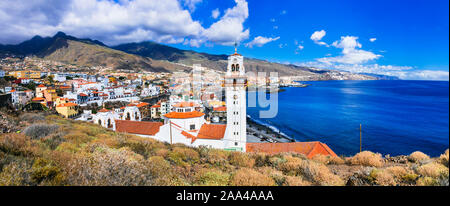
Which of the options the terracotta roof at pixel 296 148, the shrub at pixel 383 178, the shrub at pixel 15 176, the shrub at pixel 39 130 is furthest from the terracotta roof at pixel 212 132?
the shrub at pixel 15 176

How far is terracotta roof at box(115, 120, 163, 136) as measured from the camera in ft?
54.1

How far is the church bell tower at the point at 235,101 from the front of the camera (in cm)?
1354

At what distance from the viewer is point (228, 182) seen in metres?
3.89

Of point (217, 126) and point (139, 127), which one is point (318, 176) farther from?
point (139, 127)

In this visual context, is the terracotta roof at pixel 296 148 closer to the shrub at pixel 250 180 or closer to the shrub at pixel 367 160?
the shrub at pixel 367 160

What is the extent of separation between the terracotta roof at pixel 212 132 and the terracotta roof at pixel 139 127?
3.87m

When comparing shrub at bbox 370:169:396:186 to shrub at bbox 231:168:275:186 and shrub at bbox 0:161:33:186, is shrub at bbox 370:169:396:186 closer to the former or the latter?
shrub at bbox 231:168:275:186

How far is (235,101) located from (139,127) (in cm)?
932

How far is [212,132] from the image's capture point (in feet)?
51.5

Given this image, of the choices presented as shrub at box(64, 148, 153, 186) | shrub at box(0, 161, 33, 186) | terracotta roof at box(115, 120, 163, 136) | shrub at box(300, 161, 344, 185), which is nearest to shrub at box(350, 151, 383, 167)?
shrub at box(300, 161, 344, 185)
